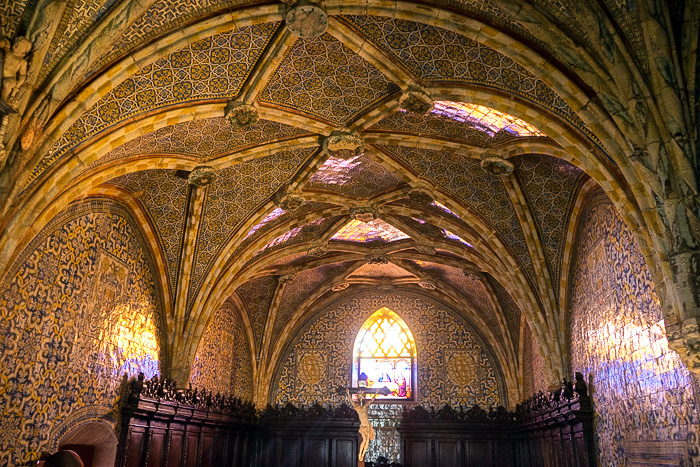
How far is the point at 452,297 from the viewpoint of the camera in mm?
15492

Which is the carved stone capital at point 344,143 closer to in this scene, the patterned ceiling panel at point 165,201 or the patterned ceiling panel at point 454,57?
the patterned ceiling panel at point 454,57

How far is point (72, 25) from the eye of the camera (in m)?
5.65

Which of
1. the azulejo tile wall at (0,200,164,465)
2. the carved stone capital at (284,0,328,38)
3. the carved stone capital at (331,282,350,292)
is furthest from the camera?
the carved stone capital at (331,282,350,292)

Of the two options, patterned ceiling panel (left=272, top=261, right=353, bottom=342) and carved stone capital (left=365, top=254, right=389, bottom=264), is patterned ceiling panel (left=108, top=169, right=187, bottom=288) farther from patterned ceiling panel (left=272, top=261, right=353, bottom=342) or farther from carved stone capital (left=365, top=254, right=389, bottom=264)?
carved stone capital (left=365, top=254, right=389, bottom=264)

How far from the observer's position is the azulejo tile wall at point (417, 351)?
1491 centimetres

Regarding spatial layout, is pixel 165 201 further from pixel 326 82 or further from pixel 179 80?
pixel 326 82

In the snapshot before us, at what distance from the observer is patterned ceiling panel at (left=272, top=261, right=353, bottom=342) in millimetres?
15266

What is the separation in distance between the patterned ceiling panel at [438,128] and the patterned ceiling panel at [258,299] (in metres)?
7.17

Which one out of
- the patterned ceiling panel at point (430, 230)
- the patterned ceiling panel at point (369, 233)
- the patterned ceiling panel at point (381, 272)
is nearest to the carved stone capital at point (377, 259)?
the patterned ceiling panel at point (369, 233)

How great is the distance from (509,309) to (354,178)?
6.04 m

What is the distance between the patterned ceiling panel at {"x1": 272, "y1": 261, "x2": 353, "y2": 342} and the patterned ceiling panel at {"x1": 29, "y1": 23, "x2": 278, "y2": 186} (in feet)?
26.5

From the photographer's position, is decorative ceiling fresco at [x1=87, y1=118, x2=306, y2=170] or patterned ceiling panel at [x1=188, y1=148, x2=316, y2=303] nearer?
decorative ceiling fresco at [x1=87, y1=118, x2=306, y2=170]

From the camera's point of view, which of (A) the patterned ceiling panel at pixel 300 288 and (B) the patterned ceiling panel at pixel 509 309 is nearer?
(B) the patterned ceiling panel at pixel 509 309

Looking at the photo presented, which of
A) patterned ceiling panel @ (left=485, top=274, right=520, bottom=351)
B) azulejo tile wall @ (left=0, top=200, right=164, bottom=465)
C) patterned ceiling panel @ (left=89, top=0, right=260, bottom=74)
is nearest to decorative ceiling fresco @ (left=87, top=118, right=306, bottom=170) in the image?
azulejo tile wall @ (left=0, top=200, right=164, bottom=465)
